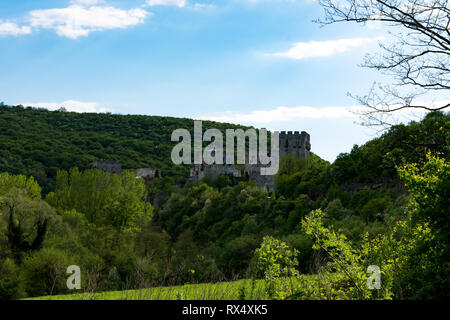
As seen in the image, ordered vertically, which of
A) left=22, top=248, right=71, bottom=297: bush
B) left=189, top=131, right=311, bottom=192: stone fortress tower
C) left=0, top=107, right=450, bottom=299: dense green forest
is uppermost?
left=189, top=131, right=311, bottom=192: stone fortress tower

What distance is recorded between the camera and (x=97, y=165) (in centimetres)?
11319

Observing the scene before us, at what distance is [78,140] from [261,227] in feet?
368

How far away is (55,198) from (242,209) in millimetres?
24913

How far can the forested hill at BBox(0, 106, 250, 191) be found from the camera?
114312 millimetres

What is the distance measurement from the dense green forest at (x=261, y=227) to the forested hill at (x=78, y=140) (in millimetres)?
2317

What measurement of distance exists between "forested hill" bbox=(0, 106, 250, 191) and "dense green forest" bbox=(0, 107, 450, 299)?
2.32 m

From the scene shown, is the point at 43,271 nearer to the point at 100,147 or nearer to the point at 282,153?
the point at 282,153

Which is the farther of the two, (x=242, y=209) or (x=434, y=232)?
(x=242, y=209)

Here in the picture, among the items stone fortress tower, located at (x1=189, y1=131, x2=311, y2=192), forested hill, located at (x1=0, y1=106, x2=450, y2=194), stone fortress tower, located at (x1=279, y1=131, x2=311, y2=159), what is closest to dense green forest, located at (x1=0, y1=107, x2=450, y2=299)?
forested hill, located at (x1=0, y1=106, x2=450, y2=194)

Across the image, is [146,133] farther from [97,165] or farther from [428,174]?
[428,174]

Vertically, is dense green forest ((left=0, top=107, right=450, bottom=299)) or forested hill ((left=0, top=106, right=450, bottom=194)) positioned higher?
forested hill ((left=0, top=106, right=450, bottom=194))

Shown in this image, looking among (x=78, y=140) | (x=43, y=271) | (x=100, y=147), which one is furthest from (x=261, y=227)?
(x=78, y=140)

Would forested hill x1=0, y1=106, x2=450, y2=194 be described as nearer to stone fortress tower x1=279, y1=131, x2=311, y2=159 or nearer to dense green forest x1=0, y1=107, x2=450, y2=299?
dense green forest x1=0, y1=107, x2=450, y2=299
